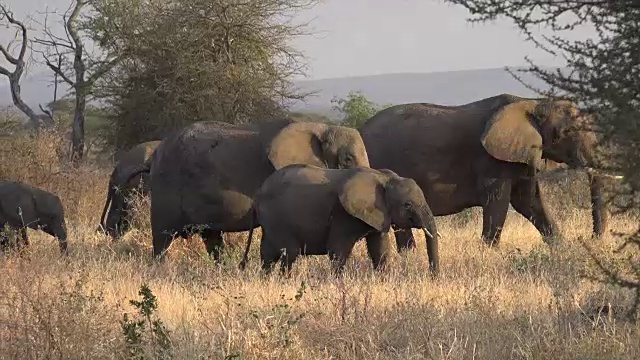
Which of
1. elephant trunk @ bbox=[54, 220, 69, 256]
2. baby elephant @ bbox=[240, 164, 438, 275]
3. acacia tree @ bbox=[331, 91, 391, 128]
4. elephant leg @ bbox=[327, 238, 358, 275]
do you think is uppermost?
acacia tree @ bbox=[331, 91, 391, 128]

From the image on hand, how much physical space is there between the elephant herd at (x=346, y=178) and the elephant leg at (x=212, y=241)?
14 mm

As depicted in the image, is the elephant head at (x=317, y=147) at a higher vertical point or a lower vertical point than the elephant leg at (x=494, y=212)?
higher

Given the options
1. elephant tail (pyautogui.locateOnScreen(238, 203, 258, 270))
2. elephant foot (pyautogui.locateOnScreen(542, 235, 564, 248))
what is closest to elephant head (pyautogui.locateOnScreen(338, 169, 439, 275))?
elephant tail (pyautogui.locateOnScreen(238, 203, 258, 270))

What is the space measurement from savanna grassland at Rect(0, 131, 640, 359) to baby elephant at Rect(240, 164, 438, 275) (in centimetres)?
27

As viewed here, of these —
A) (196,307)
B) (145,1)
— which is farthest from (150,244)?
(145,1)

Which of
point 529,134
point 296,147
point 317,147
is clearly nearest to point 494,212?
point 529,134

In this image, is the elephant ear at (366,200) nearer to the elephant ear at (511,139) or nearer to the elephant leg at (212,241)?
the elephant leg at (212,241)

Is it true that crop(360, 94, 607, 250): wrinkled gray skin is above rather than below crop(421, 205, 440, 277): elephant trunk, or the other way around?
above

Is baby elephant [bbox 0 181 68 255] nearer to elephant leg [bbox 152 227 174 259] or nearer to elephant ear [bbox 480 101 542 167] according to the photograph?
elephant leg [bbox 152 227 174 259]

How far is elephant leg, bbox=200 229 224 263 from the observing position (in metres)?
12.3

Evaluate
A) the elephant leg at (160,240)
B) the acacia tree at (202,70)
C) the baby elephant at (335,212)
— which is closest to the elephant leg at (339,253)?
the baby elephant at (335,212)

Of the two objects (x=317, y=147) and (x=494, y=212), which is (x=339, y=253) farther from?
(x=494, y=212)

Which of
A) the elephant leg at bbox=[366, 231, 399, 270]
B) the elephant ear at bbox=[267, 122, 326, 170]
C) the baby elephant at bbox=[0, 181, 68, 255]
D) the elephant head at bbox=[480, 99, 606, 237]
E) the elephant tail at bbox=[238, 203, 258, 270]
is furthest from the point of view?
the baby elephant at bbox=[0, 181, 68, 255]

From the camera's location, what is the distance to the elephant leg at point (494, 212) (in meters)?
12.9
